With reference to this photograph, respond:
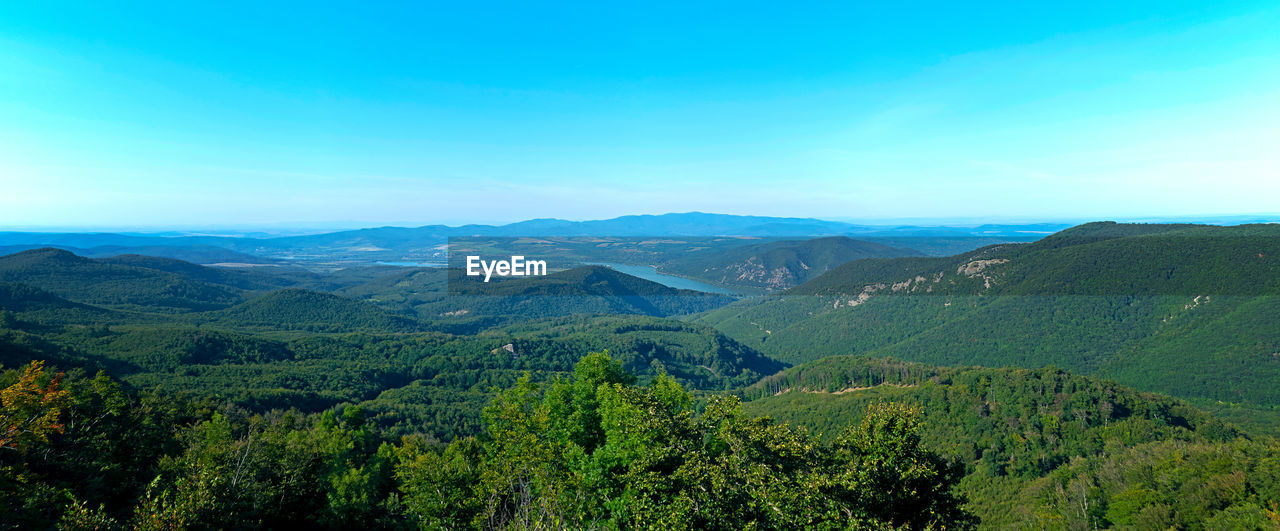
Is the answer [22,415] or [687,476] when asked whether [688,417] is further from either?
[22,415]

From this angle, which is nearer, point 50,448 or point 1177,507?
point 50,448

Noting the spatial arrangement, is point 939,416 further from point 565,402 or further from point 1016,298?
point 1016,298

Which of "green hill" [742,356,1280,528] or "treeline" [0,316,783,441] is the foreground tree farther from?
"treeline" [0,316,783,441]

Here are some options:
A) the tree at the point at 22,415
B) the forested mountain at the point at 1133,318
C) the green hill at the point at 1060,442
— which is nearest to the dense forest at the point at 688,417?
the tree at the point at 22,415

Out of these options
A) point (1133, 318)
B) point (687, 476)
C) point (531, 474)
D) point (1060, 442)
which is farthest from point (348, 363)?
point (1133, 318)

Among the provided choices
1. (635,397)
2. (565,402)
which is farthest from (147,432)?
(635,397)
